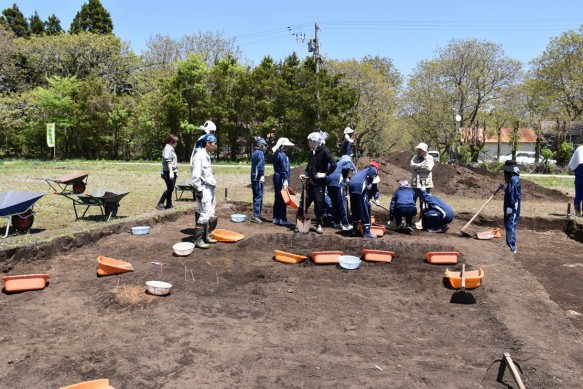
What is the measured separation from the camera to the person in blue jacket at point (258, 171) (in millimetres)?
9312

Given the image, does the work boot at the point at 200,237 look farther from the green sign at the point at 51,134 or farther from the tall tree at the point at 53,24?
the tall tree at the point at 53,24

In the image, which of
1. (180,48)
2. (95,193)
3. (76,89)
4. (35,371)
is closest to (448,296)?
(35,371)

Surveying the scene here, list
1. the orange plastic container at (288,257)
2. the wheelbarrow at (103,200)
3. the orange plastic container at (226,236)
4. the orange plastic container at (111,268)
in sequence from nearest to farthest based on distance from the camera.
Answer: the orange plastic container at (111,268), the orange plastic container at (288,257), the orange plastic container at (226,236), the wheelbarrow at (103,200)

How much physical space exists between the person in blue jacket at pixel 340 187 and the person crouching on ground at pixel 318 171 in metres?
0.19

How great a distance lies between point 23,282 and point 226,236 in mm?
3330

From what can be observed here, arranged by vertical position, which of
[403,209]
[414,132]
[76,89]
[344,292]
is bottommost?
[344,292]

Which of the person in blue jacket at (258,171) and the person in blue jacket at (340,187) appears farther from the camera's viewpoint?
the person in blue jacket at (258,171)

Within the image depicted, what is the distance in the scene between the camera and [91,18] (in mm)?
49062

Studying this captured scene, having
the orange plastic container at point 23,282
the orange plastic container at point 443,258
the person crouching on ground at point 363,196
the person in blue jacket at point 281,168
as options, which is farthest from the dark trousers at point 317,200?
the orange plastic container at point 23,282

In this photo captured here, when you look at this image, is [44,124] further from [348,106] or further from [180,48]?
[348,106]

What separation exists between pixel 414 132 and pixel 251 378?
3491cm

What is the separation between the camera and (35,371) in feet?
12.2

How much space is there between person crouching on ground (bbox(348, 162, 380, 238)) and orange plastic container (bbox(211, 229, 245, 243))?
2.14 meters

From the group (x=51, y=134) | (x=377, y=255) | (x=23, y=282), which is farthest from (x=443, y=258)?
(x=51, y=134)
